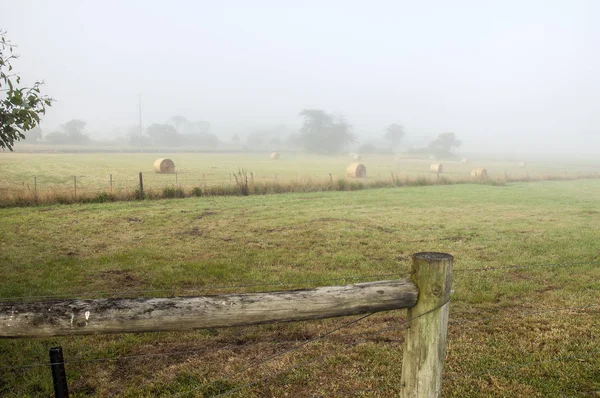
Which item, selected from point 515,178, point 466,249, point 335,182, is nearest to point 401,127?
point 515,178

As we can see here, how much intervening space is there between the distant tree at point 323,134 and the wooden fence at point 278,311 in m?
106

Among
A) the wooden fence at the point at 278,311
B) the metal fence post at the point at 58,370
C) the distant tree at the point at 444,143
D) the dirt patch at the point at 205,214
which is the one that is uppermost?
the distant tree at the point at 444,143

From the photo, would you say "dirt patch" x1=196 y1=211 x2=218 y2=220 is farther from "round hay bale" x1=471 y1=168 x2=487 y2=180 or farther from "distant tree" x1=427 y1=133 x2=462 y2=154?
"distant tree" x1=427 y1=133 x2=462 y2=154

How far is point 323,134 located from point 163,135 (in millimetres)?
67229

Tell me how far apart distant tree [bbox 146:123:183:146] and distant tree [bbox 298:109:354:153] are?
53341mm

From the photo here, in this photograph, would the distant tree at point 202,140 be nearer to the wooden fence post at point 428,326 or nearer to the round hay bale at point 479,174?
the round hay bale at point 479,174

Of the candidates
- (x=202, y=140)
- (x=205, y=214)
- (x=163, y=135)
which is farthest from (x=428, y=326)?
(x=163, y=135)

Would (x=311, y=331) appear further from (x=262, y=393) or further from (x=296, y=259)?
(x=296, y=259)

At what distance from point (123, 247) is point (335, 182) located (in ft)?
51.4

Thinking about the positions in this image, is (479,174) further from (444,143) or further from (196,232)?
(444,143)

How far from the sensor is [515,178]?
33719 millimetres

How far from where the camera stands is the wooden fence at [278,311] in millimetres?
2344

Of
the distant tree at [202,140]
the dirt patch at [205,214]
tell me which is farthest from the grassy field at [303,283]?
the distant tree at [202,140]

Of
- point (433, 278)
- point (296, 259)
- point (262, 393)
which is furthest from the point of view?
point (296, 259)
